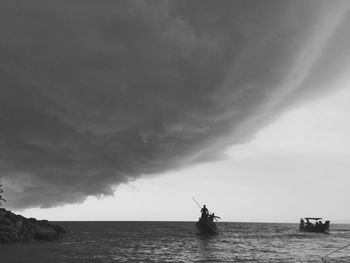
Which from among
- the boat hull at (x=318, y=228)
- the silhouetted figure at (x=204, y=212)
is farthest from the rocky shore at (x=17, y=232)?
the boat hull at (x=318, y=228)

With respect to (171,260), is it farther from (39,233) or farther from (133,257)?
(39,233)

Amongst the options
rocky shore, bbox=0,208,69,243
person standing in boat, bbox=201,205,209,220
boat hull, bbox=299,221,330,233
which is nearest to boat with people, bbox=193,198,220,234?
person standing in boat, bbox=201,205,209,220

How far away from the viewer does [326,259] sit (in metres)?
45.4

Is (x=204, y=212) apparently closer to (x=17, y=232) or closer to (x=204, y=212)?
(x=204, y=212)

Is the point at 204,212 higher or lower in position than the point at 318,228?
higher

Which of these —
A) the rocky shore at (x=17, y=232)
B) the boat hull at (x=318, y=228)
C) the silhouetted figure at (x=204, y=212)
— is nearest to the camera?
the rocky shore at (x=17, y=232)

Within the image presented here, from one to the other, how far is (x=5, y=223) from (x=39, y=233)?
6819 mm

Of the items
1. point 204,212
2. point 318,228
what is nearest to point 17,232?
point 204,212

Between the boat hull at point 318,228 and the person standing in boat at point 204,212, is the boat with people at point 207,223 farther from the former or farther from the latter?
the boat hull at point 318,228

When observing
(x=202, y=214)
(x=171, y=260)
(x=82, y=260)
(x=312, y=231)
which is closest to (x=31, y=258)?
(x=82, y=260)

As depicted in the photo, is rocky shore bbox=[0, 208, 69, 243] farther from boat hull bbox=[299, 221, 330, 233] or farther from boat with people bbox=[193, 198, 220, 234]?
boat hull bbox=[299, 221, 330, 233]

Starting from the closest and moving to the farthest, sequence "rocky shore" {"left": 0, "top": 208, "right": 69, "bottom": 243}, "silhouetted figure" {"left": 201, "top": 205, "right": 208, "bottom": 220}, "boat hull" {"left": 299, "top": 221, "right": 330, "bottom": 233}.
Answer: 1. "rocky shore" {"left": 0, "top": 208, "right": 69, "bottom": 243}
2. "silhouetted figure" {"left": 201, "top": 205, "right": 208, "bottom": 220}
3. "boat hull" {"left": 299, "top": 221, "right": 330, "bottom": 233}

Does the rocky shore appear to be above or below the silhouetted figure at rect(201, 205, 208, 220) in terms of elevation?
below

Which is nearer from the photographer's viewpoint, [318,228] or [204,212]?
[204,212]
